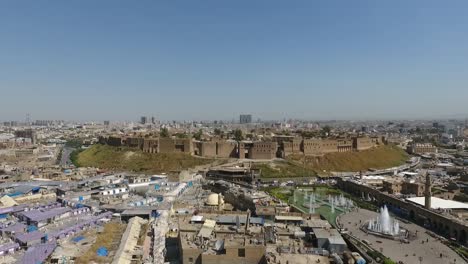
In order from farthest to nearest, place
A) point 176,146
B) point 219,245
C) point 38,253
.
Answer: point 176,146 → point 38,253 → point 219,245

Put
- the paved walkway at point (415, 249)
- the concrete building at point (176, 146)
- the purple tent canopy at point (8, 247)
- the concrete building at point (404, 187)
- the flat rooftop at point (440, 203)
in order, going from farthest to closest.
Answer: the concrete building at point (176, 146) → the concrete building at point (404, 187) → the flat rooftop at point (440, 203) → the purple tent canopy at point (8, 247) → the paved walkway at point (415, 249)

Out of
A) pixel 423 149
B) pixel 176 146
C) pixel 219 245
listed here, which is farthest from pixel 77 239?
pixel 423 149

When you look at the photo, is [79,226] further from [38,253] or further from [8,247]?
[38,253]

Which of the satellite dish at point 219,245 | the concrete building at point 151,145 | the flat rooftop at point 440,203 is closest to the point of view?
the satellite dish at point 219,245

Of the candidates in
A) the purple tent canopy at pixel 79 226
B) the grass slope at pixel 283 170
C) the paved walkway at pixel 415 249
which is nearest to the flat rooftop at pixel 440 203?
the paved walkway at pixel 415 249

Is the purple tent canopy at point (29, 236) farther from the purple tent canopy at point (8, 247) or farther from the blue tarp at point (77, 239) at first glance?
the blue tarp at point (77, 239)

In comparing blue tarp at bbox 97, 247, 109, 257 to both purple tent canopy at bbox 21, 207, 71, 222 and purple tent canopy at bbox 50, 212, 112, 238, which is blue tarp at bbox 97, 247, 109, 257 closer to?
purple tent canopy at bbox 50, 212, 112, 238

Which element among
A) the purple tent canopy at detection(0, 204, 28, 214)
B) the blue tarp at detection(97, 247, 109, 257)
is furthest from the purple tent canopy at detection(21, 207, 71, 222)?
the blue tarp at detection(97, 247, 109, 257)

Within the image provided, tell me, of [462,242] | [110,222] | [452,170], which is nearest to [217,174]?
[110,222]
